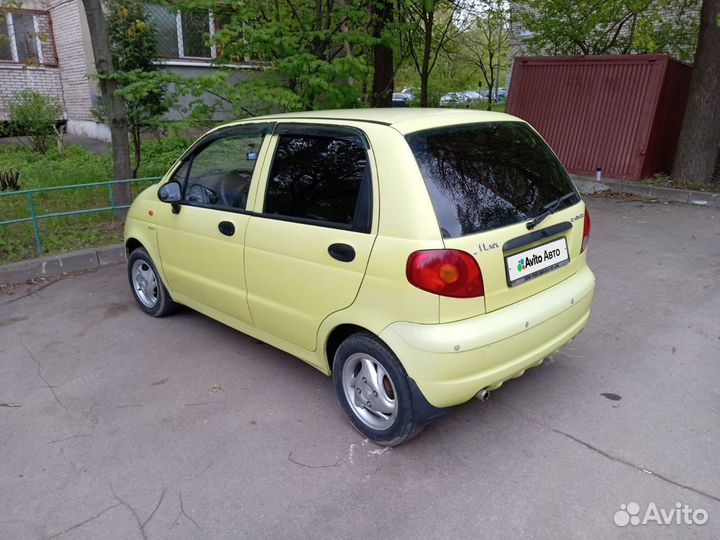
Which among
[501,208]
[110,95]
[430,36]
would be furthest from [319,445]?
[430,36]

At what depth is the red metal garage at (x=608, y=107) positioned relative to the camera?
10000 mm

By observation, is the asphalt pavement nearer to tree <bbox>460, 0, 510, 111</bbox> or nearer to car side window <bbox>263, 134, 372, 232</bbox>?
car side window <bbox>263, 134, 372, 232</bbox>

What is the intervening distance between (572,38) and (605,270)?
363 inches

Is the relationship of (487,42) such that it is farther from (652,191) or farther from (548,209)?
(548,209)

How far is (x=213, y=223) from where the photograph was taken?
3879mm

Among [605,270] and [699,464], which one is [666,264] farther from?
[699,464]

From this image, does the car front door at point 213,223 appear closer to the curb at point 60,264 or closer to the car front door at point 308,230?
the car front door at point 308,230

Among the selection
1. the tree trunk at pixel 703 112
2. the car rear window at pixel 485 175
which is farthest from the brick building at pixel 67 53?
the car rear window at pixel 485 175

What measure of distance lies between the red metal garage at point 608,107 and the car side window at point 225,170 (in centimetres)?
849

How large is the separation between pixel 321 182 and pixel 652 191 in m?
8.06

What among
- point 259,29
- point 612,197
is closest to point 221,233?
point 259,29

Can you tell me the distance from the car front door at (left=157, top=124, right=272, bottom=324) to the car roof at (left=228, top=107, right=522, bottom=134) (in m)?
0.47

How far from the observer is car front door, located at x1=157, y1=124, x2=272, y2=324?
12.2ft

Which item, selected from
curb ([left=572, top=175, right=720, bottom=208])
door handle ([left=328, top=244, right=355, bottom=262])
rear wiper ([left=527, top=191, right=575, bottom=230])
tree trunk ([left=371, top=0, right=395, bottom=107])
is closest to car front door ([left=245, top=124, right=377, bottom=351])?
door handle ([left=328, top=244, right=355, bottom=262])
